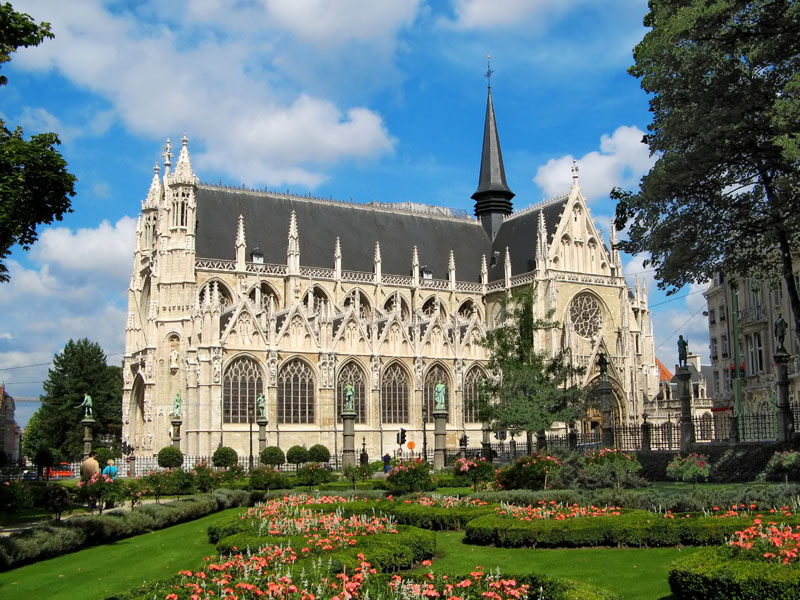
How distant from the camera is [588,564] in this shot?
13.9 meters

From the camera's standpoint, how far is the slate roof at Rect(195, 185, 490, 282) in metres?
56.2

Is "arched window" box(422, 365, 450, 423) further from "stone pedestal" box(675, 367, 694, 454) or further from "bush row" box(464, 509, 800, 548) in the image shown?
"bush row" box(464, 509, 800, 548)

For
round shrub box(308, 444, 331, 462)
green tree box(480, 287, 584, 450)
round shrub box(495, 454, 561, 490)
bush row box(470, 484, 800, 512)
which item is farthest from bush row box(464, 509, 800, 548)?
round shrub box(308, 444, 331, 462)

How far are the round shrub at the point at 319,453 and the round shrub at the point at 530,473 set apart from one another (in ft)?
72.6

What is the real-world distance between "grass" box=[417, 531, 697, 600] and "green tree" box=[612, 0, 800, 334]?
969 cm

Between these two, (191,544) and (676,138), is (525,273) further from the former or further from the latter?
(191,544)

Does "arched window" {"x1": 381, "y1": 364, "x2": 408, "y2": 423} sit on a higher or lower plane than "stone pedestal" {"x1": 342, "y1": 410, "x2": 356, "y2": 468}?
higher

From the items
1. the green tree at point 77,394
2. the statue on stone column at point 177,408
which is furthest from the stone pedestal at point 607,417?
the green tree at point 77,394

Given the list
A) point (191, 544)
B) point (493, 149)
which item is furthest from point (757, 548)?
point (493, 149)

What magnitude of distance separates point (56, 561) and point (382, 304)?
4271 centimetres

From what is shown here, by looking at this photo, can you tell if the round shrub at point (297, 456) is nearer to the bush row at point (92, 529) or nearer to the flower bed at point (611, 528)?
the bush row at point (92, 529)

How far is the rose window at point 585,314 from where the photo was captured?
197ft

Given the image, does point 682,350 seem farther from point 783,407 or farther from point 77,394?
point 77,394

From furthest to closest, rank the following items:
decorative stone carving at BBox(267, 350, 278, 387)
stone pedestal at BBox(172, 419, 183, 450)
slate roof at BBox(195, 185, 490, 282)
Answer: slate roof at BBox(195, 185, 490, 282) < decorative stone carving at BBox(267, 350, 278, 387) < stone pedestal at BBox(172, 419, 183, 450)
